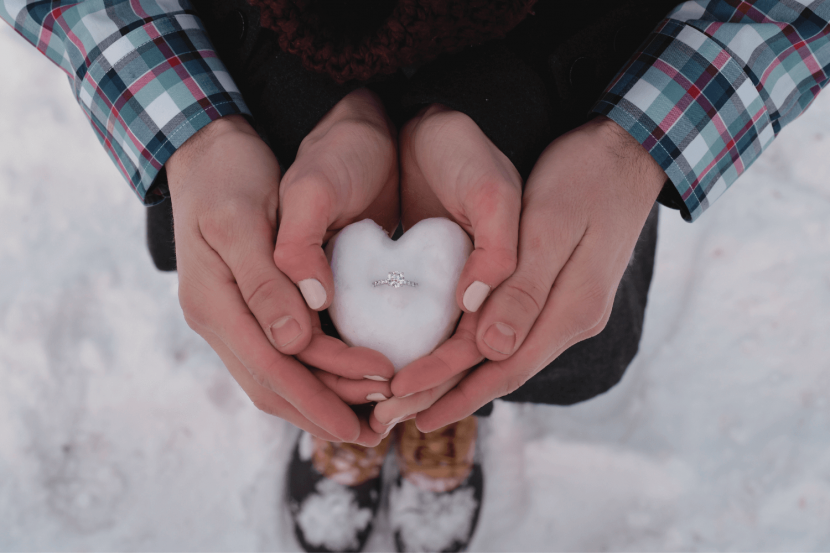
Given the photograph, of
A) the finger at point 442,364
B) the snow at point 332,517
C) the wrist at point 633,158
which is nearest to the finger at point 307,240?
the finger at point 442,364

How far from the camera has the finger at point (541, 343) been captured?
1.06 metres

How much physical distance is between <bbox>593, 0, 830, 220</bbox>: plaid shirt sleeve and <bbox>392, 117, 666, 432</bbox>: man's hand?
0.44 feet

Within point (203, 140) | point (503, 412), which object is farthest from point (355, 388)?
point (503, 412)

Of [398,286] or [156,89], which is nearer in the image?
[398,286]

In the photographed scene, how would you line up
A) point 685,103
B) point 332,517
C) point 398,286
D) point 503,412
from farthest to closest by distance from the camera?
point 503,412 < point 332,517 < point 685,103 < point 398,286

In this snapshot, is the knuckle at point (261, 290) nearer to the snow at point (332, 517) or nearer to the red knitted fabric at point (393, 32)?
the red knitted fabric at point (393, 32)

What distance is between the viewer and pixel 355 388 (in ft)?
3.47

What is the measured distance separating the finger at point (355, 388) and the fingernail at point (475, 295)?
21cm

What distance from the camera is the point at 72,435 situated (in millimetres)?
1683

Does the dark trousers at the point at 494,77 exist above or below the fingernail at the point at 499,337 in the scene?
above

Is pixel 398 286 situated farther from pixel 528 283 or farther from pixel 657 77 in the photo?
pixel 657 77

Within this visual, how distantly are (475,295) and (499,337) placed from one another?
3.6 inches

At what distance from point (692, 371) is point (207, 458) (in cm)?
154

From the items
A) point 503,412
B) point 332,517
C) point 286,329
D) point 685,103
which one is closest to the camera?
point 286,329
